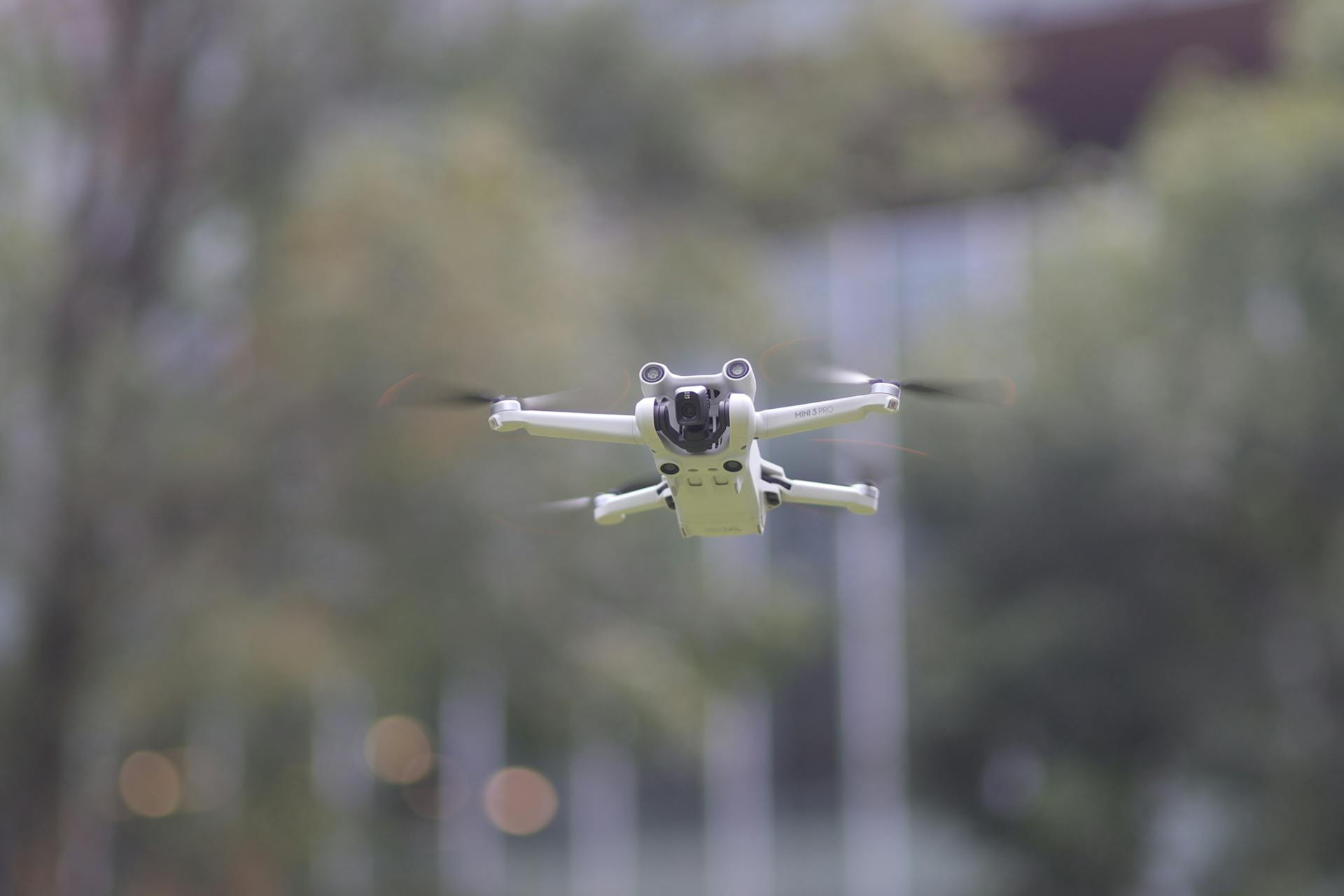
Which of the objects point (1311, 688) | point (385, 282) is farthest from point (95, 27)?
point (1311, 688)

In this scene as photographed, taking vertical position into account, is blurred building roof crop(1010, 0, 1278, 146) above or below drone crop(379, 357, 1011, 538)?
above

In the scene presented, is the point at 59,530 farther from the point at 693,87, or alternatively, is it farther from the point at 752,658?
the point at 693,87

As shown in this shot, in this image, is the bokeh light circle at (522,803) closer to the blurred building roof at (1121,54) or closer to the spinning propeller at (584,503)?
the blurred building roof at (1121,54)

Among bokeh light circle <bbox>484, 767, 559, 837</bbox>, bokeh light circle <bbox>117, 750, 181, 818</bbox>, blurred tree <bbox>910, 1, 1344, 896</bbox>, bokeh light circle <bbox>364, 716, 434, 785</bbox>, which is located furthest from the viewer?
bokeh light circle <bbox>484, 767, 559, 837</bbox>

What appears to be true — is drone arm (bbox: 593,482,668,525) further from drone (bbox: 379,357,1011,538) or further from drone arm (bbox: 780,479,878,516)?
drone arm (bbox: 780,479,878,516)

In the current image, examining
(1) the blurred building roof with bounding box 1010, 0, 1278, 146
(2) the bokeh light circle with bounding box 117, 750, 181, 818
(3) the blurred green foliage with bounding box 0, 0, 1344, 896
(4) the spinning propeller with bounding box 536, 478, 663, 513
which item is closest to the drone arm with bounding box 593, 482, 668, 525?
(4) the spinning propeller with bounding box 536, 478, 663, 513

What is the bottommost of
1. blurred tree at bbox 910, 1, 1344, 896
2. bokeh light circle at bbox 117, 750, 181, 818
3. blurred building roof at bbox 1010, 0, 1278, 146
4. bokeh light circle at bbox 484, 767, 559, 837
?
bokeh light circle at bbox 484, 767, 559, 837
